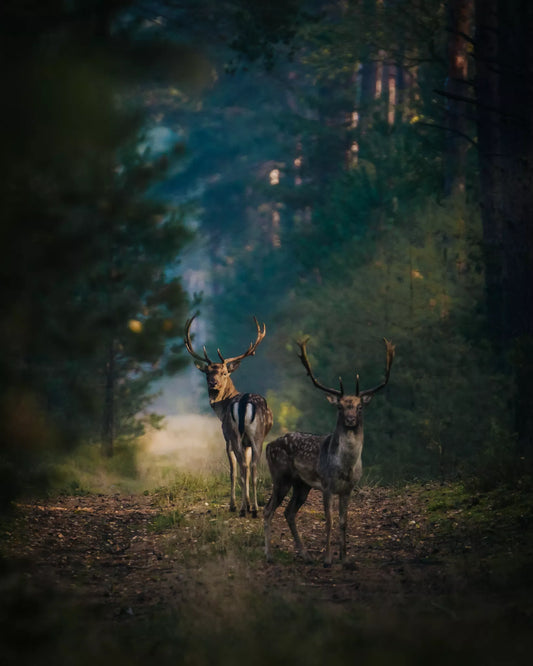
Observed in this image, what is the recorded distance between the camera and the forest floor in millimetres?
4188

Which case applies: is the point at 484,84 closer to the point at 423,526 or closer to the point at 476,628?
the point at 423,526

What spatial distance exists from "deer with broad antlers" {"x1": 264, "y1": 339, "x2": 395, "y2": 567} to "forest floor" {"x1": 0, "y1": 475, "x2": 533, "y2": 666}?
0.51 meters

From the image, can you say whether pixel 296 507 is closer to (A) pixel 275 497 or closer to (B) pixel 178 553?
(A) pixel 275 497

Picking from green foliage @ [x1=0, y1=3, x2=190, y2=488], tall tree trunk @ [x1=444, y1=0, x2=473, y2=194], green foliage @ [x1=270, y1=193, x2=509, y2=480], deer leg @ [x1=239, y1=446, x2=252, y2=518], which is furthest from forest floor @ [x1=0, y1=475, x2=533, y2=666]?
tall tree trunk @ [x1=444, y1=0, x2=473, y2=194]

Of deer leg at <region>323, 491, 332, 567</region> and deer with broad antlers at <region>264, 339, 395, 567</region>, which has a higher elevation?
deer with broad antlers at <region>264, 339, 395, 567</region>

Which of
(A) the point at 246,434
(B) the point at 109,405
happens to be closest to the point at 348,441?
(A) the point at 246,434

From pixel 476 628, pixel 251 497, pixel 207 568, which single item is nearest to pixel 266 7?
pixel 251 497

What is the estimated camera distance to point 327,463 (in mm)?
8820

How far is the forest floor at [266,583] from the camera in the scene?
4.19 metres

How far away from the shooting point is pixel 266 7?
61.4ft

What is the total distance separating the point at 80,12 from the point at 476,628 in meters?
4.12

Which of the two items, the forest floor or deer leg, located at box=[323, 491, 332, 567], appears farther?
deer leg, located at box=[323, 491, 332, 567]

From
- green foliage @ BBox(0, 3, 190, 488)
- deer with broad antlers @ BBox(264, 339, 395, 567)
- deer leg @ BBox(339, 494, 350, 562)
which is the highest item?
green foliage @ BBox(0, 3, 190, 488)

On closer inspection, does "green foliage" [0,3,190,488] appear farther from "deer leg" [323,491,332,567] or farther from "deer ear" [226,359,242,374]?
"deer ear" [226,359,242,374]
